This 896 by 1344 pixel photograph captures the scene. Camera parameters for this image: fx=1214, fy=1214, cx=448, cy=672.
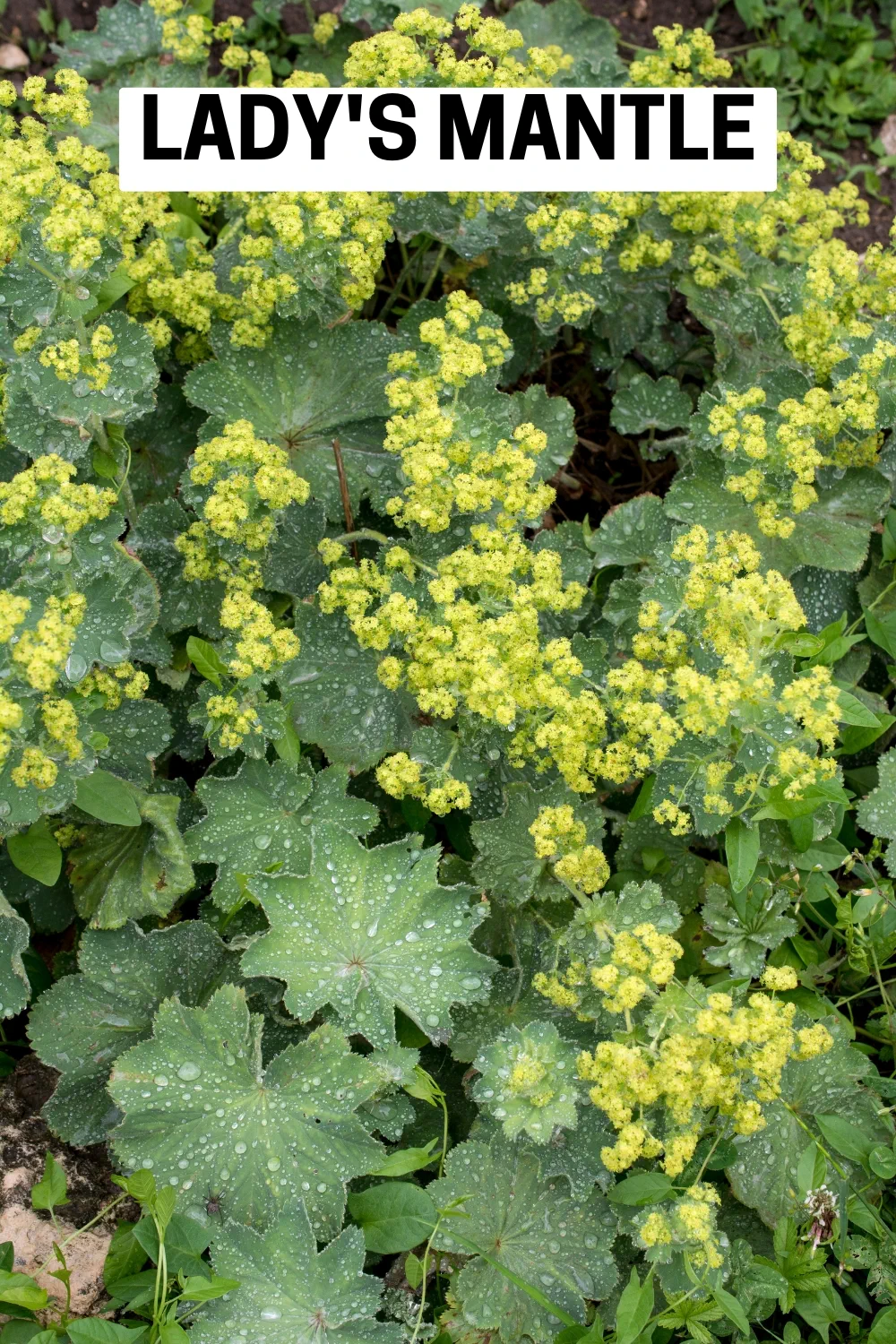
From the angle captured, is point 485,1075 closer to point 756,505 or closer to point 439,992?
point 439,992

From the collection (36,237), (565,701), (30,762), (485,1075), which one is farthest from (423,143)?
(485,1075)

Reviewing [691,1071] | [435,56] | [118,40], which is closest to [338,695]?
[691,1071]

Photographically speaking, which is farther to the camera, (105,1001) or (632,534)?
(632,534)

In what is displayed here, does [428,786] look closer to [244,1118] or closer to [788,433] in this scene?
[244,1118]

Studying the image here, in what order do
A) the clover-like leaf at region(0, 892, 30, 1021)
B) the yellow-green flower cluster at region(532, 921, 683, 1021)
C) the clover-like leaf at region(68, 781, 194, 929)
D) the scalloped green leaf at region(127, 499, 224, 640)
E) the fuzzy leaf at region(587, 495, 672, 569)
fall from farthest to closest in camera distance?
the fuzzy leaf at region(587, 495, 672, 569), the scalloped green leaf at region(127, 499, 224, 640), the clover-like leaf at region(68, 781, 194, 929), the clover-like leaf at region(0, 892, 30, 1021), the yellow-green flower cluster at region(532, 921, 683, 1021)

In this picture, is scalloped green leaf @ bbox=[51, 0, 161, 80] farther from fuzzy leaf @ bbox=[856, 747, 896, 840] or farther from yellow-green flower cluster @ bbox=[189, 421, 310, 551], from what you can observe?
fuzzy leaf @ bbox=[856, 747, 896, 840]

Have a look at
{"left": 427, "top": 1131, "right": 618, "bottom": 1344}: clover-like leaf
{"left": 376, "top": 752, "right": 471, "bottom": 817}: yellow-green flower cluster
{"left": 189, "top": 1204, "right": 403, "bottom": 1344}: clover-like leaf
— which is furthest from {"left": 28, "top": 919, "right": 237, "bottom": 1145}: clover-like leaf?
{"left": 427, "top": 1131, "right": 618, "bottom": 1344}: clover-like leaf

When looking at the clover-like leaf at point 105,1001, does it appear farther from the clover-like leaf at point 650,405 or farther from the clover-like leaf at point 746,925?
the clover-like leaf at point 650,405
